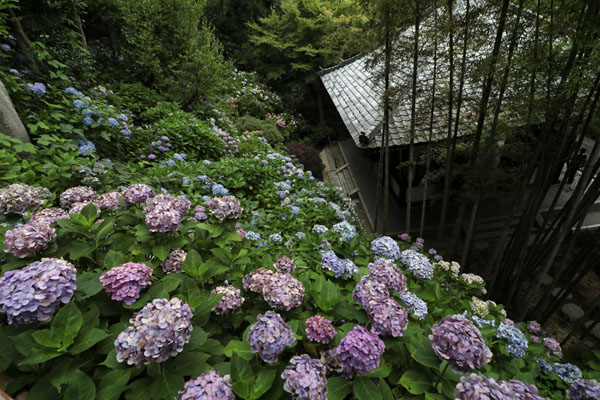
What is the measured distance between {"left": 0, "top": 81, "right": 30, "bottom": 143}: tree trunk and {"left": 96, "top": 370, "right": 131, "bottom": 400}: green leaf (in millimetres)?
3465

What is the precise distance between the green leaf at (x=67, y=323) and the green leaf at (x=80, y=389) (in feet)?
0.36

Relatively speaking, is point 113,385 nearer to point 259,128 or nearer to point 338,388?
point 338,388

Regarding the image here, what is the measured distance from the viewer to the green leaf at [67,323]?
33.0 inches

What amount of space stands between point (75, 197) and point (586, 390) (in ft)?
8.59

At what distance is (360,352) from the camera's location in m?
0.85

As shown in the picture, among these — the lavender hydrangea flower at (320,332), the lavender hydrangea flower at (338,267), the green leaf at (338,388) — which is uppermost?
the lavender hydrangea flower at (320,332)

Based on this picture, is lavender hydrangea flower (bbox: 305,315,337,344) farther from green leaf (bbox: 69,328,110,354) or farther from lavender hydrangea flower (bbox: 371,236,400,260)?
lavender hydrangea flower (bbox: 371,236,400,260)

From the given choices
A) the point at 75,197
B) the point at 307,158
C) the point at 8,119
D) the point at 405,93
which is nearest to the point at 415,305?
the point at 75,197

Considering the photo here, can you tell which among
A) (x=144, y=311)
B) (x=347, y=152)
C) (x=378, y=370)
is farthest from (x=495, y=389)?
(x=347, y=152)

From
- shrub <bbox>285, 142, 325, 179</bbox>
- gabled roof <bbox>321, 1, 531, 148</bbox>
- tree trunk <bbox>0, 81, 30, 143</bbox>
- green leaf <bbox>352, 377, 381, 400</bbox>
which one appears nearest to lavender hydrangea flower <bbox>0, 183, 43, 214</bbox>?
green leaf <bbox>352, 377, 381, 400</bbox>

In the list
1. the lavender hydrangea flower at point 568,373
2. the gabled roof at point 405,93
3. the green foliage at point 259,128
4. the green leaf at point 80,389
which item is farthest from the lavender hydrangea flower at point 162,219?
the green foliage at point 259,128

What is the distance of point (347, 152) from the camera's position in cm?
1084

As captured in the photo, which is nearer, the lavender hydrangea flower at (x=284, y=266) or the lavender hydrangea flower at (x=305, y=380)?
the lavender hydrangea flower at (x=305, y=380)

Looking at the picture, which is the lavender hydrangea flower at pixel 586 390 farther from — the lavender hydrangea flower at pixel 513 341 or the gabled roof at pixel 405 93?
the gabled roof at pixel 405 93
